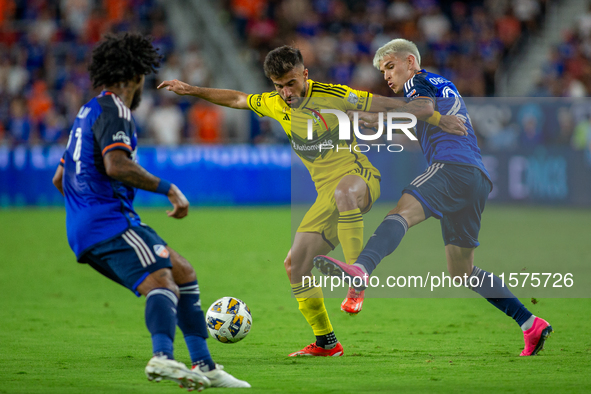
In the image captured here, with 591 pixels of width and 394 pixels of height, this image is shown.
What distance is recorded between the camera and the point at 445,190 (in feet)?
17.7

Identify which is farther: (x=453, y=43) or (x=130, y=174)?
(x=453, y=43)

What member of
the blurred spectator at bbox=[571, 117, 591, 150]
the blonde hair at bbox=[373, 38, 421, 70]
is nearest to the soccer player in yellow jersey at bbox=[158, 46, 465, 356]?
the blonde hair at bbox=[373, 38, 421, 70]

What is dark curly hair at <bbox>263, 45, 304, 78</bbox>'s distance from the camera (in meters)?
5.46

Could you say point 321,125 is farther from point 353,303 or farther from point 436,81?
point 353,303

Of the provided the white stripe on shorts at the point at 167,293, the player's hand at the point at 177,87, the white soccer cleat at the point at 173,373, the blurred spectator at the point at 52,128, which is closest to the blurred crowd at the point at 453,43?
the blurred spectator at the point at 52,128

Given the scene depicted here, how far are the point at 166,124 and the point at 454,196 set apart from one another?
13039 mm

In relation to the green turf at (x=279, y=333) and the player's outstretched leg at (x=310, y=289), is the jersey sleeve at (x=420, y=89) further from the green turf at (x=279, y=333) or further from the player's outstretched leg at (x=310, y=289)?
the green turf at (x=279, y=333)

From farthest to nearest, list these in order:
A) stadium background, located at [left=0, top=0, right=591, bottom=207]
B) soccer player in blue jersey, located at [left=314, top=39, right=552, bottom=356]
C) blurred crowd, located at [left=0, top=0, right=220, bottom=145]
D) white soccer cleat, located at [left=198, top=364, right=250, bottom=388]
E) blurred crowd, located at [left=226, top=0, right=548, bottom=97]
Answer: blurred crowd, located at [left=226, top=0, right=548, bottom=97] < blurred crowd, located at [left=0, top=0, right=220, bottom=145] < stadium background, located at [left=0, top=0, right=591, bottom=207] < soccer player in blue jersey, located at [left=314, top=39, right=552, bottom=356] < white soccer cleat, located at [left=198, top=364, right=250, bottom=388]

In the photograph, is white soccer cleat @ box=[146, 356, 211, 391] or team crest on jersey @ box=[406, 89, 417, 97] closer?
white soccer cleat @ box=[146, 356, 211, 391]

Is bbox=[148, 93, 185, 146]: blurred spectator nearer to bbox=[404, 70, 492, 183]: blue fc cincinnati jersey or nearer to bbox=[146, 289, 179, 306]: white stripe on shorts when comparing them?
bbox=[404, 70, 492, 183]: blue fc cincinnati jersey

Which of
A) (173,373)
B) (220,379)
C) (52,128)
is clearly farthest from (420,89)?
(52,128)

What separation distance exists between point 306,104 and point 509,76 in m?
16.1

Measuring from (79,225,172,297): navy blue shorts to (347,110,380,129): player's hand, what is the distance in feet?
7.26

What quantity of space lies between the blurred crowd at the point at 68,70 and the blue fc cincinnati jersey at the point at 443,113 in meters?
12.5
